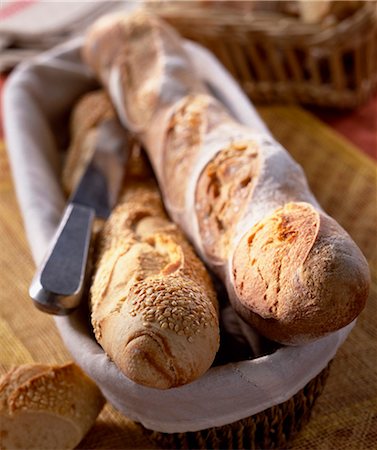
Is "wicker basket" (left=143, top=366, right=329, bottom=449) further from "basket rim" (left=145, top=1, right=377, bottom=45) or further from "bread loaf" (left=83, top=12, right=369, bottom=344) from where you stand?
"basket rim" (left=145, top=1, right=377, bottom=45)

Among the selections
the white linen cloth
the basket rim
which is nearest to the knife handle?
the basket rim

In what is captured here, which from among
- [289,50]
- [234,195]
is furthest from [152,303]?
[289,50]

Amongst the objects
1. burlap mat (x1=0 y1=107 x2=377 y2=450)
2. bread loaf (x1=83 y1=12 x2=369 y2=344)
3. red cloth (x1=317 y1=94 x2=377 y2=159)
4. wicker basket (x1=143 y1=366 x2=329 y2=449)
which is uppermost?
bread loaf (x1=83 y1=12 x2=369 y2=344)

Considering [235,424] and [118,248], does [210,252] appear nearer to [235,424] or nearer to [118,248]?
[118,248]

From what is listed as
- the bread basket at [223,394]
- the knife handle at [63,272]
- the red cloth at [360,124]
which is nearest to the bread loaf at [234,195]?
the bread basket at [223,394]

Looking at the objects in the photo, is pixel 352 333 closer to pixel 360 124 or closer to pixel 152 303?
pixel 152 303

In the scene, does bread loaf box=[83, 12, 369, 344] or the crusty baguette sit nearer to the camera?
bread loaf box=[83, 12, 369, 344]

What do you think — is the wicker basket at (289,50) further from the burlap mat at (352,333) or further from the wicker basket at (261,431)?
the wicker basket at (261,431)

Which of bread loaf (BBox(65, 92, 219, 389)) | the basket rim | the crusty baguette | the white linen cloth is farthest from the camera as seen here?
the white linen cloth

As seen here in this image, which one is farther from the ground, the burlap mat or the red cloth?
the burlap mat
